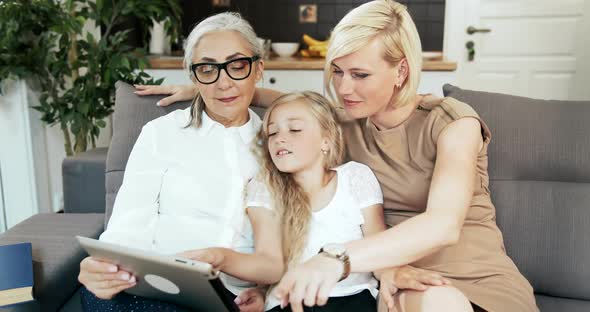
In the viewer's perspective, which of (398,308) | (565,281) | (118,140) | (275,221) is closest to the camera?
(398,308)

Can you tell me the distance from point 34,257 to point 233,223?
1.78 ft

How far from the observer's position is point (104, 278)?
116cm

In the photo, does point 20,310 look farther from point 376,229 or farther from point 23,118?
point 23,118

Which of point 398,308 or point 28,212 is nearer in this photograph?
point 398,308

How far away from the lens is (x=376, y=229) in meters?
1.38

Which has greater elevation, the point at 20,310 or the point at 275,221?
the point at 275,221

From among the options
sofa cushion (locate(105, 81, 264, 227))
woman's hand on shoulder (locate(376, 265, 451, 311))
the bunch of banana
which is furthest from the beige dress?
the bunch of banana

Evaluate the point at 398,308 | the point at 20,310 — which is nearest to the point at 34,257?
the point at 20,310

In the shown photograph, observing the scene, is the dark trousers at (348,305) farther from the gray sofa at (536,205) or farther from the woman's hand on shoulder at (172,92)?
the woman's hand on shoulder at (172,92)

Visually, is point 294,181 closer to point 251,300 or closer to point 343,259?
point 251,300

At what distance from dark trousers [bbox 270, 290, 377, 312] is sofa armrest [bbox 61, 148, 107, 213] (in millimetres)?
916

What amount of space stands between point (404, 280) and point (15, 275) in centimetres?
92

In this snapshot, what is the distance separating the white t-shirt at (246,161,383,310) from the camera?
53.8 inches

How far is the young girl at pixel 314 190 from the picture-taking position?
1.36 metres
